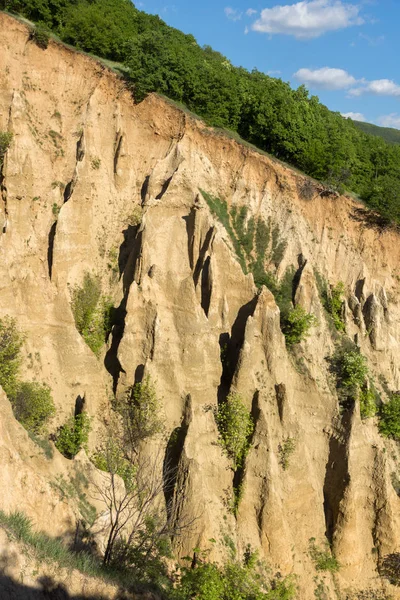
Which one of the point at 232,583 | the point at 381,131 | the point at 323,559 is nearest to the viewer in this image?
the point at 232,583

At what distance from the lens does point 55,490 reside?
15.4 m

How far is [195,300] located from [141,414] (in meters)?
5.87

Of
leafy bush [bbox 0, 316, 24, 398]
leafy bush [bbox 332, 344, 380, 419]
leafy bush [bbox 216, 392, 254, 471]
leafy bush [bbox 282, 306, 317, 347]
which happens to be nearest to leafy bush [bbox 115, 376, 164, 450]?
leafy bush [bbox 216, 392, 254, 471]

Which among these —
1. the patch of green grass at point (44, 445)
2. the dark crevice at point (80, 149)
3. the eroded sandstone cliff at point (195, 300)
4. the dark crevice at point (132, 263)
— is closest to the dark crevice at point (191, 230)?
the eroded sandstone cliff at point (195, 300)

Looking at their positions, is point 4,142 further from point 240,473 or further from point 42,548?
point 42,548

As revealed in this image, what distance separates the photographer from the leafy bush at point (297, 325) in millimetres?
23750

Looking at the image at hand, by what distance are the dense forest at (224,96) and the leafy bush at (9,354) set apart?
17.2m

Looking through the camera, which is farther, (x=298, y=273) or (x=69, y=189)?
(x=298, y=273)

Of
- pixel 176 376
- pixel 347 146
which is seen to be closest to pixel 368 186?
pixel 347 146

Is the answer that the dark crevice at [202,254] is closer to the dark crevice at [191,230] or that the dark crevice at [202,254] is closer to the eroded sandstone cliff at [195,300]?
the eroded sandstone cliff at [195,300]

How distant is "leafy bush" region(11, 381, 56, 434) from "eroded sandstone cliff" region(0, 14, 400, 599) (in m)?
0.96

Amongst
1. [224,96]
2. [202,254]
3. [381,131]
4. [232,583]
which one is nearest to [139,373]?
[202,254]

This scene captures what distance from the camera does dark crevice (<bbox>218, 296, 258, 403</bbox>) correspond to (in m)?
22.5

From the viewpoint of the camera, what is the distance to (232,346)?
23.3m
